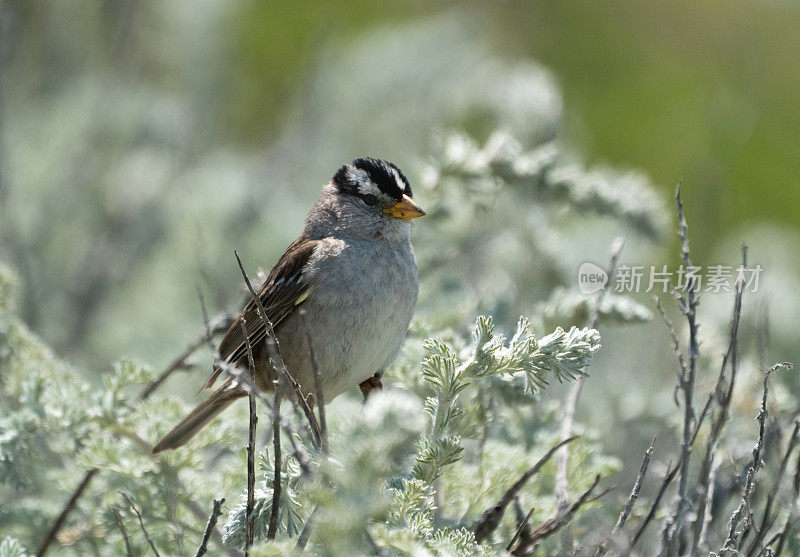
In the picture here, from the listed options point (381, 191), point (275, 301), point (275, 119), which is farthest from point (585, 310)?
point (275, 119)

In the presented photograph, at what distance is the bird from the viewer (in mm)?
2311

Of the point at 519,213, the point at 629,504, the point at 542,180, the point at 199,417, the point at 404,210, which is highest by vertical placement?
the point at 519,213

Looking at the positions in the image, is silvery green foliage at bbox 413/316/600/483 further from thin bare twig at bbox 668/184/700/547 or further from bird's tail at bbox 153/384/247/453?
bird's tail at bbox 153/384/247/453

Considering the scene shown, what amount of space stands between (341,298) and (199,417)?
0.45 meters

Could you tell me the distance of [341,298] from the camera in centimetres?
236

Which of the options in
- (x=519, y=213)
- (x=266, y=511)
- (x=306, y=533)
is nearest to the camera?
(x=306, y=533)

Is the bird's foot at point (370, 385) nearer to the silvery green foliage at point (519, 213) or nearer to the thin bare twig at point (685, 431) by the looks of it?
the silvery green foliage at point (519, 213)

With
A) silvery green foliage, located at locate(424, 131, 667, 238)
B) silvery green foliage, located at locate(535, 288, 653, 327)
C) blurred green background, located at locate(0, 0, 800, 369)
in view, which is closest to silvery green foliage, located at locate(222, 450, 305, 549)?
silvery green foliage, located at locate(535, 288, 653, 327)

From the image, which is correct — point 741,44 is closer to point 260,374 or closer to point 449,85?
point 449,85

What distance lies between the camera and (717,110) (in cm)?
539

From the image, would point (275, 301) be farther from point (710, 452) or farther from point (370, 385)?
point (710, 452)

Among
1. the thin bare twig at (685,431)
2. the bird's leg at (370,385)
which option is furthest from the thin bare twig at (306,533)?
the bird's leg at (370,385)

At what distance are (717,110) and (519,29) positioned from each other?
2.23 metres

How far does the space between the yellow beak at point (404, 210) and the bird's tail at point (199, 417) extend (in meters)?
0.62
